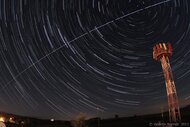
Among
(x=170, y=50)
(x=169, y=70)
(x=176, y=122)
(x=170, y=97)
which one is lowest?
(x=176, y=122)

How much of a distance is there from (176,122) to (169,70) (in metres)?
9.11

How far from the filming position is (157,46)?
44781mm

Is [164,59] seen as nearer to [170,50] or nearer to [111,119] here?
[170,50]

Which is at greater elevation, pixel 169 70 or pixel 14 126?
pixel 169 70

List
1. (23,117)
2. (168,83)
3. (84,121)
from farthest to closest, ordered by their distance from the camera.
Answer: (23,117)
(84,121)
(168,83)

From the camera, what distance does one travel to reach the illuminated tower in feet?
132

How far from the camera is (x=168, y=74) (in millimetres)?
41969

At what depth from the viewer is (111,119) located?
67.7 meters

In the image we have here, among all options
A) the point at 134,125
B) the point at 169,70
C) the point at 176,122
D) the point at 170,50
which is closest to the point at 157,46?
the point at 170,50

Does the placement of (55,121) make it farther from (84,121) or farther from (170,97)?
(170,97)

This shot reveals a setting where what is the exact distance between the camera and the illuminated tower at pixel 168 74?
4025 centimetres

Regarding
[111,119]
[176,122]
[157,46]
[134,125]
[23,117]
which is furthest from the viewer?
[23,117]

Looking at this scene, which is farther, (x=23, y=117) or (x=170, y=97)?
(x=23, y=117)

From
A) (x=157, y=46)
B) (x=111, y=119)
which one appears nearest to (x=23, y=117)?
(x=111, y=119)
